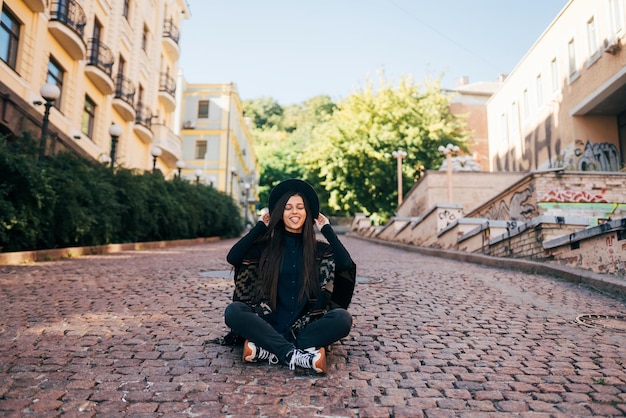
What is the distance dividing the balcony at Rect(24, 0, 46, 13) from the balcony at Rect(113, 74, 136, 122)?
248 inches

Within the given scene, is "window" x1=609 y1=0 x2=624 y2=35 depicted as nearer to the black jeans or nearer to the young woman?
the young woman

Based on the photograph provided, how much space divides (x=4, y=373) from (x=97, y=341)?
2.56 feet

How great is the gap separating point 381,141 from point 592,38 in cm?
1473

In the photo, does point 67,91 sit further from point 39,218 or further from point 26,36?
Result: point 39,218

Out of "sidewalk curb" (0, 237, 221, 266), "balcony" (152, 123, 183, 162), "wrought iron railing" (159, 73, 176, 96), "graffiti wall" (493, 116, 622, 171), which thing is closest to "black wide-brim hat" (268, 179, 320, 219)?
"sidewalk curb" (0, 237, 221, 266)

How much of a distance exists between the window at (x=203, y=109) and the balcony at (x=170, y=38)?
10731 millimetres

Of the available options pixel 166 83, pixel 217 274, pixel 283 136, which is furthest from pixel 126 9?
pixel 283 136

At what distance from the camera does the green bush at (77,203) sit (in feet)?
24.7

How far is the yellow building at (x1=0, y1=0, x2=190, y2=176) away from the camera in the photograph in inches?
518

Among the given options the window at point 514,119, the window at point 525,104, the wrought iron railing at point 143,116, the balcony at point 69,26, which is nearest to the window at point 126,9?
the wrought iron railing at point 143,116

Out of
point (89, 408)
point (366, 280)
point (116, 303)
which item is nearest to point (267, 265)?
point (89, 408)

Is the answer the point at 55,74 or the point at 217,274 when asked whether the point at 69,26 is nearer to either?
the point at 55,74

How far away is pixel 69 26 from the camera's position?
15594mm

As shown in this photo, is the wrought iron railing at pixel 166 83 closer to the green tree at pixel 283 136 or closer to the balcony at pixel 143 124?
the balcony at pixel 143 124
